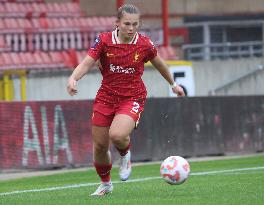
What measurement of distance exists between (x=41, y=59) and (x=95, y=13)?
23.8 ft

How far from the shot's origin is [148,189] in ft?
41.4

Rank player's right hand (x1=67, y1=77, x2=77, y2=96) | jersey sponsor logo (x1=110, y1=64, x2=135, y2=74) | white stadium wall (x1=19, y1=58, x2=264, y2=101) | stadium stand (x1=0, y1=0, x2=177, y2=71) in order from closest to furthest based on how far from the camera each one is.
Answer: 1. player's right hand (x1=67, y1=77, x2=77, y2=96)
2. jersey sponsor logo (x1=110, y1=64, x2=135, y2=74)
3. white stadium wall (x1=19, y1=58, x2=264, y2=101)
4. stadium stand (x1=0, y1=0, x2=177, y2=71)

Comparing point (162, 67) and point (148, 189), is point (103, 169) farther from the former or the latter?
point (162, 67)

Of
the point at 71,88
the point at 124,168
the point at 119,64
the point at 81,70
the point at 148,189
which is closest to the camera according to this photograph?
the point at 71,88

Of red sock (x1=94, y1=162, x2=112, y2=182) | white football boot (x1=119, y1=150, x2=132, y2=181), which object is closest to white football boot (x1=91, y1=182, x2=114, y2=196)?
red sock (x1=94, y1=162, x2=112, y2=182)

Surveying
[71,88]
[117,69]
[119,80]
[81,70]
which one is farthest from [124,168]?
[71,88]

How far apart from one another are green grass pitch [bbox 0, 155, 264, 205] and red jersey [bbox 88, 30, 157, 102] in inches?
45.7

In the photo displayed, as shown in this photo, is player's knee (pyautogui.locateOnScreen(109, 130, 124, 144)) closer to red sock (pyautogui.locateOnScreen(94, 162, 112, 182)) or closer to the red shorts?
the red shorts

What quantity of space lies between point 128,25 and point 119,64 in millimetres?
459

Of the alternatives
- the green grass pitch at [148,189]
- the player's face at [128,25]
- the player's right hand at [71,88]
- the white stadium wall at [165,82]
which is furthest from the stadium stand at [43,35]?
the player's right hand at [71,88]

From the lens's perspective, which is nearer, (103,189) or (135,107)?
(135,107)

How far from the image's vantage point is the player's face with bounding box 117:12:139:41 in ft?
36.9

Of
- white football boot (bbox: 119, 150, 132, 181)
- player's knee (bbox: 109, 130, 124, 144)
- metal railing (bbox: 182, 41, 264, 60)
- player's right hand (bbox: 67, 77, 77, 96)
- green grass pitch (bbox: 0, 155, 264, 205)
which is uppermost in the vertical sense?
player's right hand (bbox: 67, 77, 77, 96)

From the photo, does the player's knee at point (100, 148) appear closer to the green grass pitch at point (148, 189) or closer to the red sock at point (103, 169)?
the red sock at point (103, 169)
